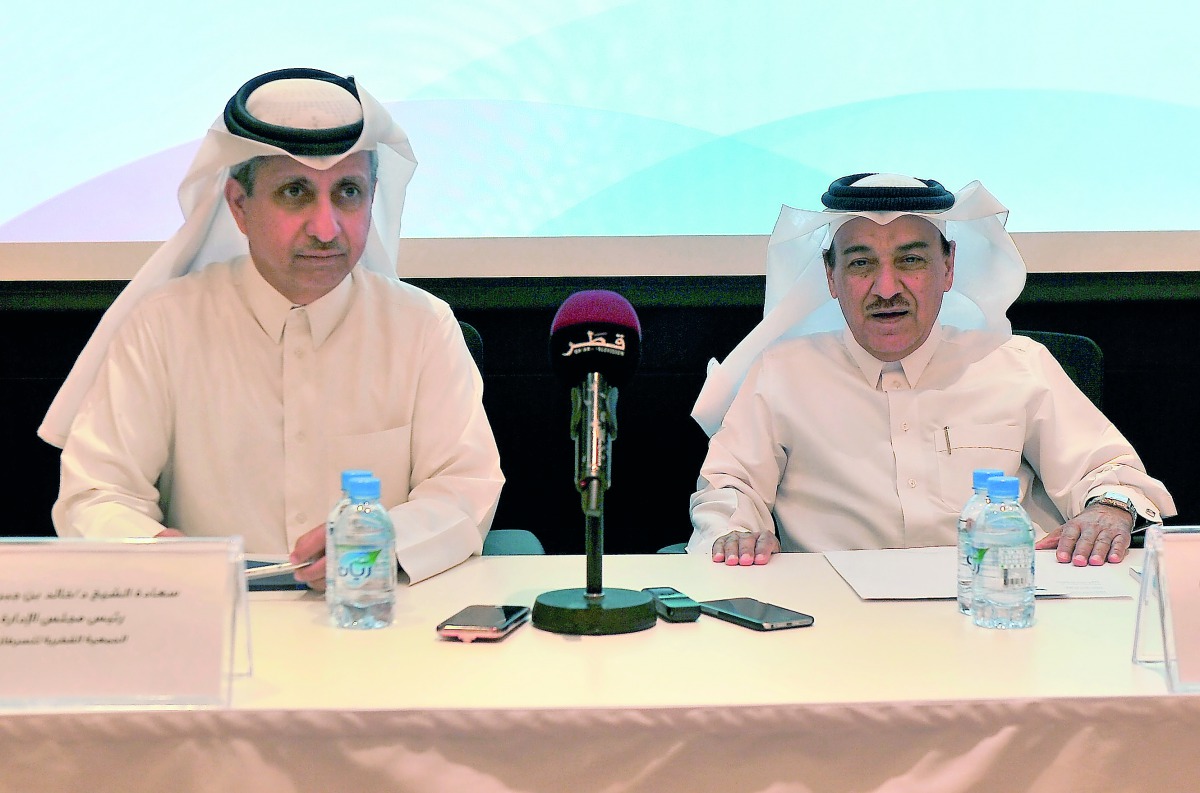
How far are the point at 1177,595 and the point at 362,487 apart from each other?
95 cm

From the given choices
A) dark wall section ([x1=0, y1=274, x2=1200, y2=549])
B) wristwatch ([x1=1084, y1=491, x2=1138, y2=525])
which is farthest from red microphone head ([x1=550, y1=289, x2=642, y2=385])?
dark wall section ([x1=0, y1=274, x2=1200, y2=549])

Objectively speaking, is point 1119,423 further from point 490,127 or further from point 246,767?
point 246,767

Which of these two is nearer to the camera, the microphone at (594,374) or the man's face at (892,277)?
the microphone at (594,374)

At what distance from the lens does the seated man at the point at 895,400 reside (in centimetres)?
248

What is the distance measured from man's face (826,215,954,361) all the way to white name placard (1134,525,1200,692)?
1.30m

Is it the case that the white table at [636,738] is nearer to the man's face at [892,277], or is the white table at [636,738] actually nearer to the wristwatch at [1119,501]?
the wristwatch at [1119,501]

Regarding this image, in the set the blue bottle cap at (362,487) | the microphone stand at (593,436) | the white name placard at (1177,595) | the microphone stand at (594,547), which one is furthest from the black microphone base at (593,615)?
the white name placard at (1177,595)

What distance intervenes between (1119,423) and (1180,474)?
8.9 inches

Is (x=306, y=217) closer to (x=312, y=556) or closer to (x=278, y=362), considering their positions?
(x=278, y=362)

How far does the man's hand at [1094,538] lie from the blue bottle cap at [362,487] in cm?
116

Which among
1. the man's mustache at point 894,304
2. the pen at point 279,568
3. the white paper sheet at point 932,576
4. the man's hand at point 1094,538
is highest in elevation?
the man's mustache at point 894,304

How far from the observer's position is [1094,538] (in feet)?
6.38

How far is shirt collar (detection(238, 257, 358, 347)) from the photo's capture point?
2.27 m

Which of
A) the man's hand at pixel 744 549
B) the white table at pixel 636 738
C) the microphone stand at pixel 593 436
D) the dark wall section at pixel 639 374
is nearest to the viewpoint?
the white table at pixel 636 738
